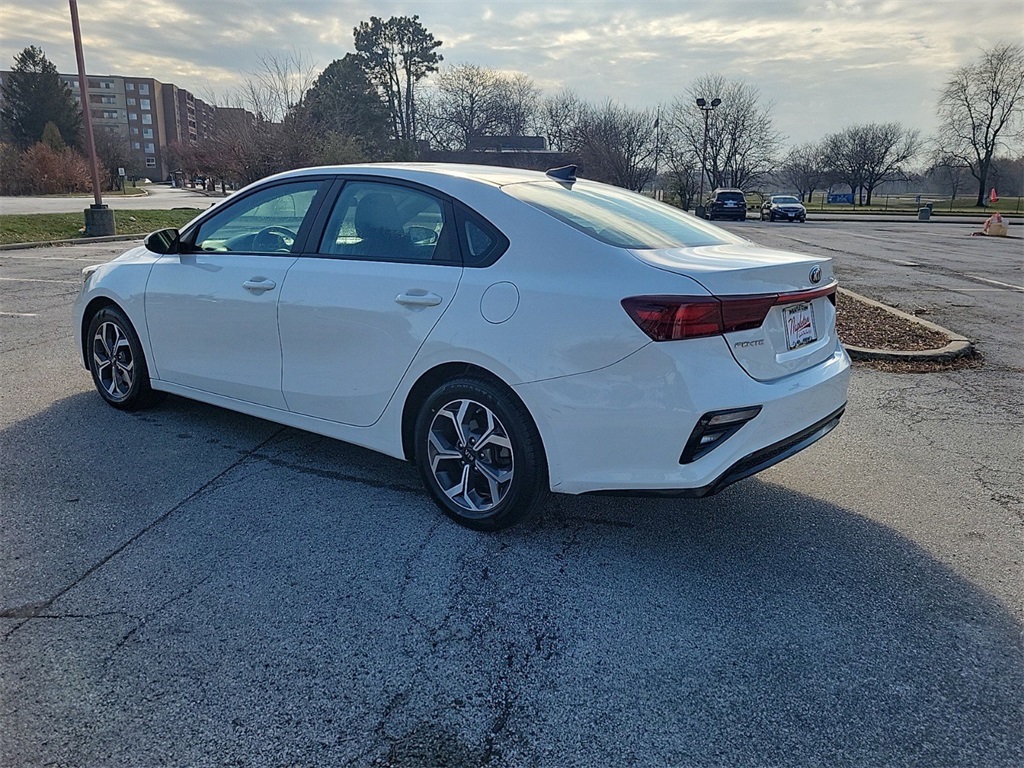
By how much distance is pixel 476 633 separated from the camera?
256 centimetres

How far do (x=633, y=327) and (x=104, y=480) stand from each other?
294cm

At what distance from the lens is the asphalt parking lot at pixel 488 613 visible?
6.83 ft

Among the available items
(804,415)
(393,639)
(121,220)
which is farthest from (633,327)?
(121,220)

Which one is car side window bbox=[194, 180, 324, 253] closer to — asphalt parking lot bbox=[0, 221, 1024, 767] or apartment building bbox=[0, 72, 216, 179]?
asphalt parking lot bbox=[0, 221, 1024, 767]

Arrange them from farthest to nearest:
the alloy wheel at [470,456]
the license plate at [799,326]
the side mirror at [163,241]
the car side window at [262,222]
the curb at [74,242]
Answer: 1. the curb at [74,242]
2. the side mirror at [163,241]
3. the car side window at [262,222]
4. the alloy wheel at [470,456]
5. the license plate at [799,326]

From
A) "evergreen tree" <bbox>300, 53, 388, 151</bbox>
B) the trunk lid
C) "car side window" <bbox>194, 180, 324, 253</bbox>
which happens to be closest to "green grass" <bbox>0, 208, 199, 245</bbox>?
"car side window" <bbox>194, 180, 324, 253</bbox>

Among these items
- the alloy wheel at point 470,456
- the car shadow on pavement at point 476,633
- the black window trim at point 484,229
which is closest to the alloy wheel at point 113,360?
the car shadow on pavement at point 476,633

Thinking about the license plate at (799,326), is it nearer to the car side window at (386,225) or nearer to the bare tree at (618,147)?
the car side window at (386,225)

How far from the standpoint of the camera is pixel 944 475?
4.06 meters

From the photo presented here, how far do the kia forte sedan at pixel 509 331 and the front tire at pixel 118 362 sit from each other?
606mm

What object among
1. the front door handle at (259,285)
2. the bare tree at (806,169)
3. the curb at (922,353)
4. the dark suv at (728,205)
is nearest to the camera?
the front door handle at (259,285)

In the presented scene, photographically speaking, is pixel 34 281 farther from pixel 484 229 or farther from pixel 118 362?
pixel 484 229

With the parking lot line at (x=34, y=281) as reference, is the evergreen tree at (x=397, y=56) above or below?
above

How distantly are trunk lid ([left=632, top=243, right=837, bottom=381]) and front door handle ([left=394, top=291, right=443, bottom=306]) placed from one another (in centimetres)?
91
